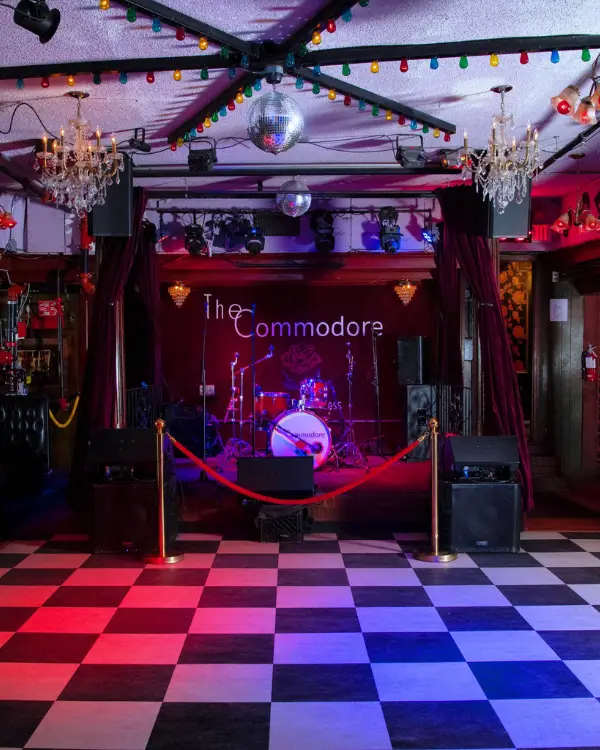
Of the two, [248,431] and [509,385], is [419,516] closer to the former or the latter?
[509,385]

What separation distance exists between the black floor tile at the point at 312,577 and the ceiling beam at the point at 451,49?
12.0 ft

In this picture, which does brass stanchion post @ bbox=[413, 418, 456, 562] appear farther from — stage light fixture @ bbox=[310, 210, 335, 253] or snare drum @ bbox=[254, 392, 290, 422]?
snare drum @ bbox=[254, 392, 290, 422]

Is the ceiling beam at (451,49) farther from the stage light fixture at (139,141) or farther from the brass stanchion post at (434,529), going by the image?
the brass stanchion post at (434,529)

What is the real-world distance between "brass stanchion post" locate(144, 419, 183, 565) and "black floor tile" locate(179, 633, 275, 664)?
1.61 metres

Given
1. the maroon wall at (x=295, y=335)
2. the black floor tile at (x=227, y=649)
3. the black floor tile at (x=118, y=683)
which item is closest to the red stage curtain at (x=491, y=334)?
the black floor tile at (x=227, y=649)

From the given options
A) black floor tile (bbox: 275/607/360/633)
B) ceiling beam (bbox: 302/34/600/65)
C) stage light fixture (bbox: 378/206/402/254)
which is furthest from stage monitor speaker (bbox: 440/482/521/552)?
stage light fixture (bbox: 378/206/402/254)

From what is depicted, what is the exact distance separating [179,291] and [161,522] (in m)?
5.29

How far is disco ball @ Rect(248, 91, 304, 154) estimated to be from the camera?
4.37 m

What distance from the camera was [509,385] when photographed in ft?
22.8

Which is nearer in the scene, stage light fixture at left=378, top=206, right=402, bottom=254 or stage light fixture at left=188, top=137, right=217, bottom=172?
stage light fixture at left=188, top=137, right=217, bottom=172

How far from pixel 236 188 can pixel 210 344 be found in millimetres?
3079

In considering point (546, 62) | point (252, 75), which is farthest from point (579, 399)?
point (252, 75)

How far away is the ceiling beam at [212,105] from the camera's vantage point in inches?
205

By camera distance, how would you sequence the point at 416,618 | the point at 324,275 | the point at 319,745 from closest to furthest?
the point at 319,745
the point at 416,618
the point at 324,275
